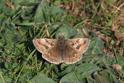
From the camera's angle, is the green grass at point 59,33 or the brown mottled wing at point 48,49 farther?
the green grass at point 59,33

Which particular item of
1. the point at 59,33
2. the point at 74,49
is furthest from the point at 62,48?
the point at 59,33

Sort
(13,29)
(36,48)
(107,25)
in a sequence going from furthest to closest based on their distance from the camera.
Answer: (107,25)
(13,29)
(36,48)

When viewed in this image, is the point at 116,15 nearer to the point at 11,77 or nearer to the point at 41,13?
the point at 41,13

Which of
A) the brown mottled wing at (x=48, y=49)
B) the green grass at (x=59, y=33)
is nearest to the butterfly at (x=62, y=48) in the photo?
the brown mottled wing at (x=48, y=49)

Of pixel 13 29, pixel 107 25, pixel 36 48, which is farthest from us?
pixel 107 25

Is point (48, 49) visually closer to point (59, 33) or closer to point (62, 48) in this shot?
point (62, 48)

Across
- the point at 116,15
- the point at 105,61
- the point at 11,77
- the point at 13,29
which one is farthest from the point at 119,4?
the point at 11,77

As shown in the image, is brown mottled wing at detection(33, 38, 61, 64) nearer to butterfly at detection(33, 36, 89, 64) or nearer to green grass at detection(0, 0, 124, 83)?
butterfly at detection(33, 36, 89, 64)

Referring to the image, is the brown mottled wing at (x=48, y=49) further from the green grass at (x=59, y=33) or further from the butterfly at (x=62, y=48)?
the green grass at (x=59, y=33)
